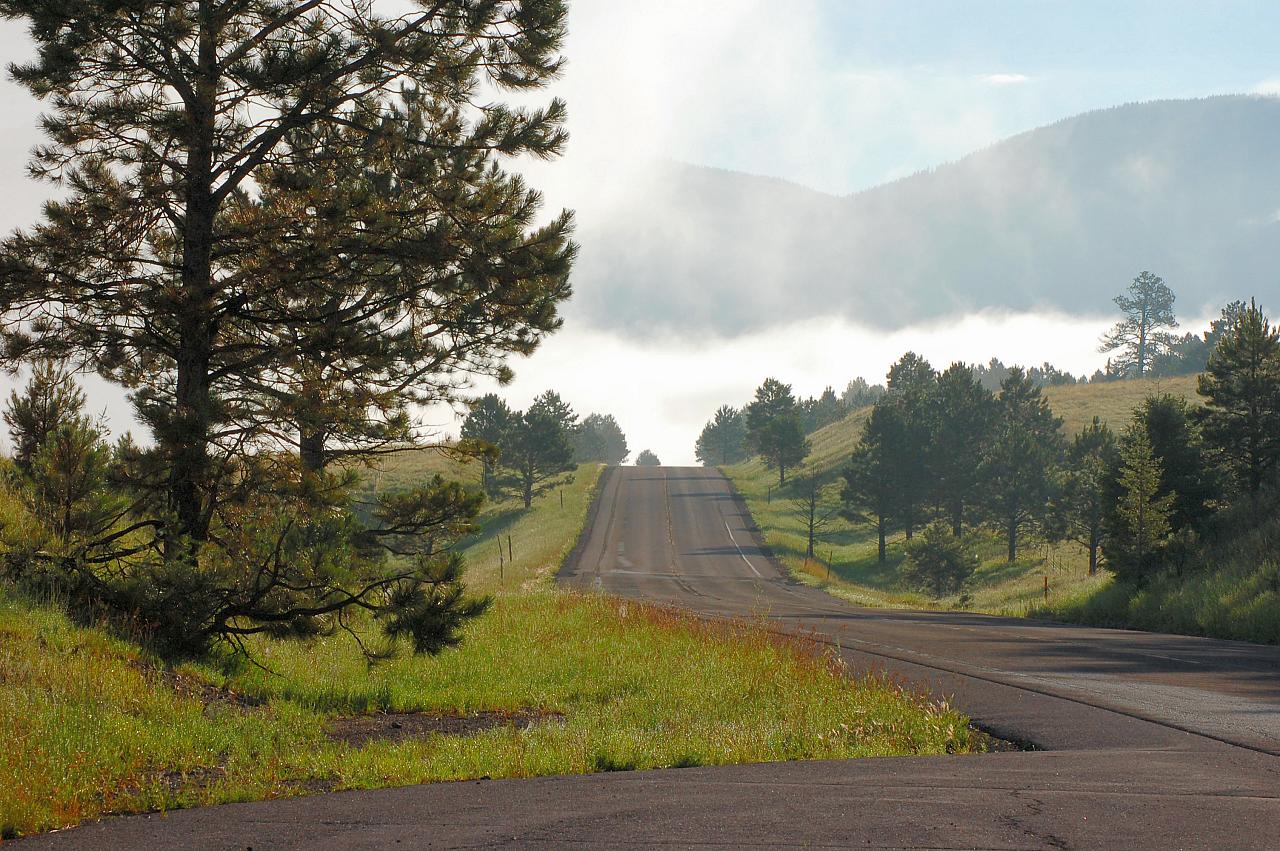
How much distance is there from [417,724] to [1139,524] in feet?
78.3

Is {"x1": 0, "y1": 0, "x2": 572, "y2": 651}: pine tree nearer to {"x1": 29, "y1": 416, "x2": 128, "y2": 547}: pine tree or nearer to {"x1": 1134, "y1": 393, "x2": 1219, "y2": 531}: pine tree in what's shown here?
{"x1": 29, "y1": 416, "x2": 128, "y2": 547}: pine tree

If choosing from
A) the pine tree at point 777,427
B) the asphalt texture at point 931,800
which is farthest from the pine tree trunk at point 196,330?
the pine tree at point 777,427

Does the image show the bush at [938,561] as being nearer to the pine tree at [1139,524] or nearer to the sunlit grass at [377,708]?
the pine tree at [1139,524]

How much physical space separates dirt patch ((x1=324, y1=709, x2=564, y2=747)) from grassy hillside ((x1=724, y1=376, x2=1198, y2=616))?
23706mm

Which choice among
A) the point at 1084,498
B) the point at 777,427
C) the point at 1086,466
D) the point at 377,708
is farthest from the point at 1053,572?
the point at 377,708

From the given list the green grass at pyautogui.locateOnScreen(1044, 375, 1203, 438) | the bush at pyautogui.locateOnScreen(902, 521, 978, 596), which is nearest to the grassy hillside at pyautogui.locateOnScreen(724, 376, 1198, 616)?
the green grass at pyautogui.locateOnScreen(1044, 375, 1203, 438)

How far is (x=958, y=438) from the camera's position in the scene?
6719 centimetres

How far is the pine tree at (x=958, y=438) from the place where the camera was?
6575cm

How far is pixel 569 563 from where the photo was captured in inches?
2301

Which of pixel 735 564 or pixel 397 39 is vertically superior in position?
pixel 397 39

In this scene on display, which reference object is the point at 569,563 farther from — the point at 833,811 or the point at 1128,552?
the point at 833,811

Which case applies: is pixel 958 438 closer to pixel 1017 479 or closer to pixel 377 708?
pixel 1017 479

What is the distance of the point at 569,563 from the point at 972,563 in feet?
74.4

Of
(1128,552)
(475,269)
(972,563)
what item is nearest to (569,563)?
(972,563)
